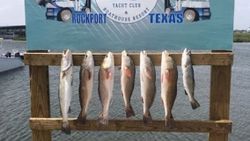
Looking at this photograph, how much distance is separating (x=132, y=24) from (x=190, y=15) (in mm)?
700

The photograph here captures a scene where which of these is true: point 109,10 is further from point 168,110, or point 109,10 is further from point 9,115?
point 9,115

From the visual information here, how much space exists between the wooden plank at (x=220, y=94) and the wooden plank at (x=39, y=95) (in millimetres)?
2030

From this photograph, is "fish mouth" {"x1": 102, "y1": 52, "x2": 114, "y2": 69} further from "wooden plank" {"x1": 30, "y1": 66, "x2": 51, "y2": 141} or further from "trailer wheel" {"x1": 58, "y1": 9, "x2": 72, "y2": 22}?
"wooden plank" {"x1": 30, "y1": 66, "x2": 51, "y2": 141}

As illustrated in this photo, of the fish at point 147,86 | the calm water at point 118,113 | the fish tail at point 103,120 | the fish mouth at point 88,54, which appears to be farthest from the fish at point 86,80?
the calm water at point 118,113

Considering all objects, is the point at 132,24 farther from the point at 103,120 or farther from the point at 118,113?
the point at 118,113

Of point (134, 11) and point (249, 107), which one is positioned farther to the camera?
point (249, 107)

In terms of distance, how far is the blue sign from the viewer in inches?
215

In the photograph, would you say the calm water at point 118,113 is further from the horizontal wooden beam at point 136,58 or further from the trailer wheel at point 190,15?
the trailer wheel at point 190,15

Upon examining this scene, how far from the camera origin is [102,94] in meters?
5.18

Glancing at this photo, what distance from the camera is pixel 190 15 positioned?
5457 millimetres

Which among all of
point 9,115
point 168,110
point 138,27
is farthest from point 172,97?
point 9,115

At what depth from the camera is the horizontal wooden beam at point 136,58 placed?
5332 mm

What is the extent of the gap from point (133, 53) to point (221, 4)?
119cm

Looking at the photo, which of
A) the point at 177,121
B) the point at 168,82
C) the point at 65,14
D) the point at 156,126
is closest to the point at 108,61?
the point at 168,82
